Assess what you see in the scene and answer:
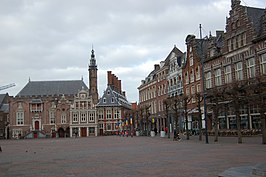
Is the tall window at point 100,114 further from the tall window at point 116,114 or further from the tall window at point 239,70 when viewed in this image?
the tall window at point 239,70

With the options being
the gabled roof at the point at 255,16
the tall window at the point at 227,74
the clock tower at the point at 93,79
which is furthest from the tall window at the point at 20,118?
the gabled roof at the point at 255,16

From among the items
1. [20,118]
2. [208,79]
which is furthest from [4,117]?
[208,79]

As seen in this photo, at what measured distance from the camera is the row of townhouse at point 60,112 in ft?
307

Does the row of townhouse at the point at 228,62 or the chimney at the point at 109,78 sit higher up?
the chimney at the point at 109,78

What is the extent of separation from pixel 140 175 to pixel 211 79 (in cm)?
4130

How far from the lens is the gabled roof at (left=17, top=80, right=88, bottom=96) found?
9738cm

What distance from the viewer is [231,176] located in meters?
10.4

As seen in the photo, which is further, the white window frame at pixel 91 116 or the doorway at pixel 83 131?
the white window frame at pixel 91 116

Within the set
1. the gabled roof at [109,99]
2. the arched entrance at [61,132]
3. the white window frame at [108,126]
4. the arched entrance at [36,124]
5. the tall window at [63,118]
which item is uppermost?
the gabled roof at [109,99]

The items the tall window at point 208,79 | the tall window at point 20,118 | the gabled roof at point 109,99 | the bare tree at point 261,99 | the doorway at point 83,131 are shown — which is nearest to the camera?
the bare tree at point 261,99

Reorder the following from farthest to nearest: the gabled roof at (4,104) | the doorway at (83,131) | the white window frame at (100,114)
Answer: the gabled roof at (4,104) < the white window frame at (100,114) < the doorway at (83,131)

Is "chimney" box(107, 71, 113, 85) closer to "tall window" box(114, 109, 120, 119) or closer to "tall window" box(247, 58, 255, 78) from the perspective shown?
"tall window" box(114, 109, 120, 119)

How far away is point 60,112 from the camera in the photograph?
95500 millimetres

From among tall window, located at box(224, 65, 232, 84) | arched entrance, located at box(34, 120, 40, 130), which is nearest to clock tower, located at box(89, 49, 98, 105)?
arched entrance, located at box(34, 120, 40, 130)
